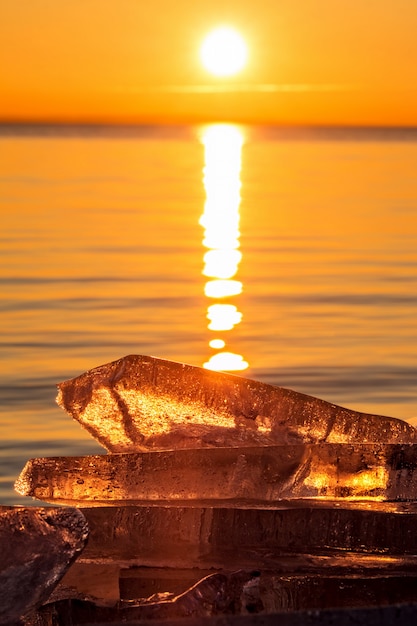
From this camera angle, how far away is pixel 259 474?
4.85 meters

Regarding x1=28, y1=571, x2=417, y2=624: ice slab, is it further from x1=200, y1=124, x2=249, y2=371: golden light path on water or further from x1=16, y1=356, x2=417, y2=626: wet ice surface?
x1=200, y1=124, x2=249, y2=371: golden light path on water

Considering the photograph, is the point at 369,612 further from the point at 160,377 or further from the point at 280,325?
the point at 280,325

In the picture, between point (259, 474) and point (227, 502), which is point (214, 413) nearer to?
point (259, 474)

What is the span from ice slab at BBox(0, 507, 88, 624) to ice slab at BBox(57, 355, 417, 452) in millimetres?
1030

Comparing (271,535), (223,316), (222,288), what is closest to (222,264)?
(222,288)

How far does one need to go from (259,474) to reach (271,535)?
39cm

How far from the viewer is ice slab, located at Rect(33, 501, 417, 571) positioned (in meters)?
4.46

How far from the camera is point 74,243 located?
2478 centimetres

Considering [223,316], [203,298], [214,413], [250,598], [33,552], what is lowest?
[250,598]

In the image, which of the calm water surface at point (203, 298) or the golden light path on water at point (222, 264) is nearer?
the calm water surface at point (203, 298)

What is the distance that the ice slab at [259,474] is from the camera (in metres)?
4.78

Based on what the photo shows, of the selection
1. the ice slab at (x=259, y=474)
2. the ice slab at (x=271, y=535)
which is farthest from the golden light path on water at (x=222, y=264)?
the ice slab at (x=271, y=535)

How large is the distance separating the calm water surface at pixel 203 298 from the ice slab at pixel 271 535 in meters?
1.73

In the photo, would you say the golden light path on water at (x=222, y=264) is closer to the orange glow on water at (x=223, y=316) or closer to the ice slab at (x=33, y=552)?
the orange glow on water at (x=223, y=316)
